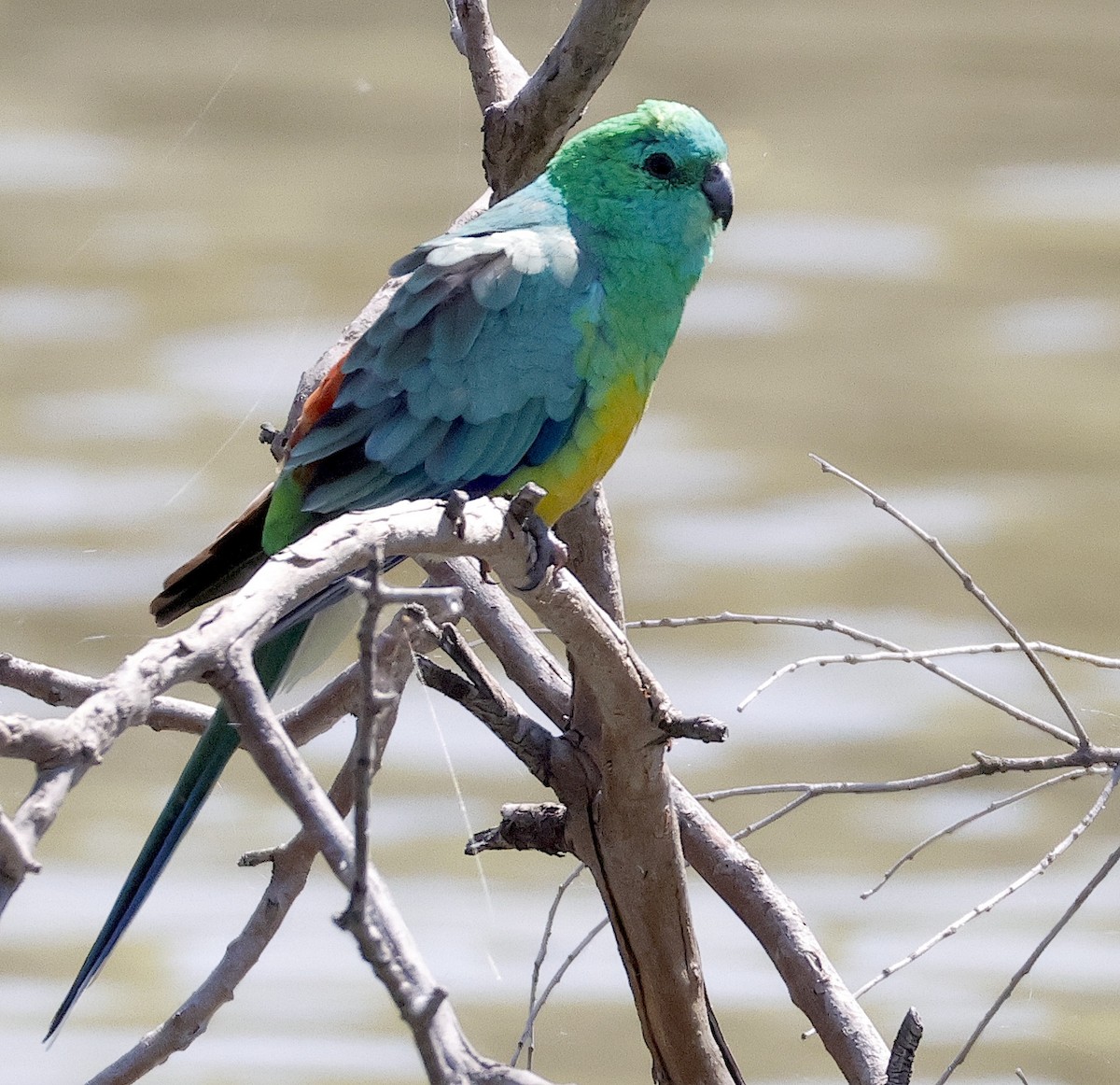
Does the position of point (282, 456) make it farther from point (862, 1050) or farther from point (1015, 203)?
point (1015, 203)

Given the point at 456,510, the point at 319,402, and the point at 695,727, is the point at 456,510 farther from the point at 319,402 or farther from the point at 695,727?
the point at 319,402

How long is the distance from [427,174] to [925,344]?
140cm

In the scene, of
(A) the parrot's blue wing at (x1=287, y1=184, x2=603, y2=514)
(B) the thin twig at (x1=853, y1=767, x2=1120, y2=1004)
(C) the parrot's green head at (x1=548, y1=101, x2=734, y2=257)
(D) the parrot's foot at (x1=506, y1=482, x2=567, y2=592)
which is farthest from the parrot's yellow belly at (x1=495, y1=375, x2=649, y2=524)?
(B) the thin twig at (x1=853, y1=767, x2=1120, y2=1004)

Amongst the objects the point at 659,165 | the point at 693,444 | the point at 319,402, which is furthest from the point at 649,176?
the point at 693,444

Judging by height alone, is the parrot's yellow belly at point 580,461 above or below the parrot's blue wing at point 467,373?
below

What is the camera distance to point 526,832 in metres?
1.73

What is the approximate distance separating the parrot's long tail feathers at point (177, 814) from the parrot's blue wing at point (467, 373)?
210 millimetres

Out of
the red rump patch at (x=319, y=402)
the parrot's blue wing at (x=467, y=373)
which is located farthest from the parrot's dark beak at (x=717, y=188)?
the red rump patch at (x=319, y=402)

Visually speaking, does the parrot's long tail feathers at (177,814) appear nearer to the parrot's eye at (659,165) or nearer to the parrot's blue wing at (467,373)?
the parrot's blue wing at (467,373)

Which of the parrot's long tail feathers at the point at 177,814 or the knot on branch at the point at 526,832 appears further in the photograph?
the knot on branch at the point at 526,832

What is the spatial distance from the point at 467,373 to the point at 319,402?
17 centimetres

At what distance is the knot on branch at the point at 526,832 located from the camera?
5.60 ft

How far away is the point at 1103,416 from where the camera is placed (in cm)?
399

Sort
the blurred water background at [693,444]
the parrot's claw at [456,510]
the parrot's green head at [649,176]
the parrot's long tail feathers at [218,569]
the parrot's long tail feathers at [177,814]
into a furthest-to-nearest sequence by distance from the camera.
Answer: the blurred water background at [693,444] → the parrot's green head at [649,176] → the parrot's long tail feathers at [218,569] → the parrot's long tail feathers at [177,814] → the parrot's claw at [456,510]
